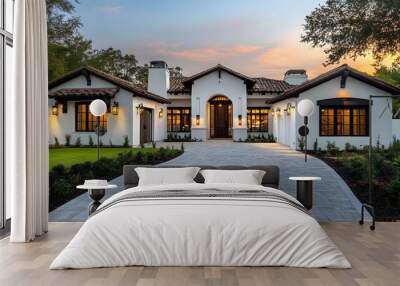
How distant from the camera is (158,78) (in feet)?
62.1

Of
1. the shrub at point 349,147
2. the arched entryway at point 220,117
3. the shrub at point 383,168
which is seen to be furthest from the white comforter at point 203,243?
the arched entryway at point 220,117

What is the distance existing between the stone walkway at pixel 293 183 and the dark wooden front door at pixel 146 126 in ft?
12.1

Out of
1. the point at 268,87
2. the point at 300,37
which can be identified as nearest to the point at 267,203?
the point at 300,37

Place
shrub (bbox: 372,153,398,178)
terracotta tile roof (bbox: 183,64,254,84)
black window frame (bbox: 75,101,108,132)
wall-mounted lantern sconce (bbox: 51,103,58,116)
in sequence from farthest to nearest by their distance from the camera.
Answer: terracotta tile roof (bbox: 183,64,254,84)
wall-mounted lantern sconce (bbox: 51,103,58,116)
black window frame (bbox: 75,101,108,132)
shrub (bbox: 372,153,398,178)

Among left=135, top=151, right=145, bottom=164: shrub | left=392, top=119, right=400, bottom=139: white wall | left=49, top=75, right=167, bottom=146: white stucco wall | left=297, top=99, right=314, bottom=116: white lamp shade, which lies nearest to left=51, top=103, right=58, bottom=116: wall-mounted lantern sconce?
left=49, top=75, right=167, bottom=146: white stucco wall

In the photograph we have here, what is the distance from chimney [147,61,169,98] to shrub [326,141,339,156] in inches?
281

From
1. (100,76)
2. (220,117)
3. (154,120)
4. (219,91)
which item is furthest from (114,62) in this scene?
(220,117)

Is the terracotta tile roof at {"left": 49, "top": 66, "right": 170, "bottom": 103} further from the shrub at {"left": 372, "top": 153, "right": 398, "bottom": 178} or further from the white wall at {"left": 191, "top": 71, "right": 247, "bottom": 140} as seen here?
the shrub at {"left": 372, "top": 153, "right": 398, "bottom": 178}

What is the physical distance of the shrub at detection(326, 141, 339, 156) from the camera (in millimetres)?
13586

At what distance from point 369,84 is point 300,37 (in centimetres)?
414

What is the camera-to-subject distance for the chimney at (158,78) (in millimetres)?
18016

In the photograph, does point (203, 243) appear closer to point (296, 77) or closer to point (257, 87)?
point (257, 87)

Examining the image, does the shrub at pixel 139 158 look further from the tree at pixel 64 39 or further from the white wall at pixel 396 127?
the white wall at pixel 396 127

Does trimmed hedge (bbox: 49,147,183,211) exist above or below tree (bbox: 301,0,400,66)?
below
